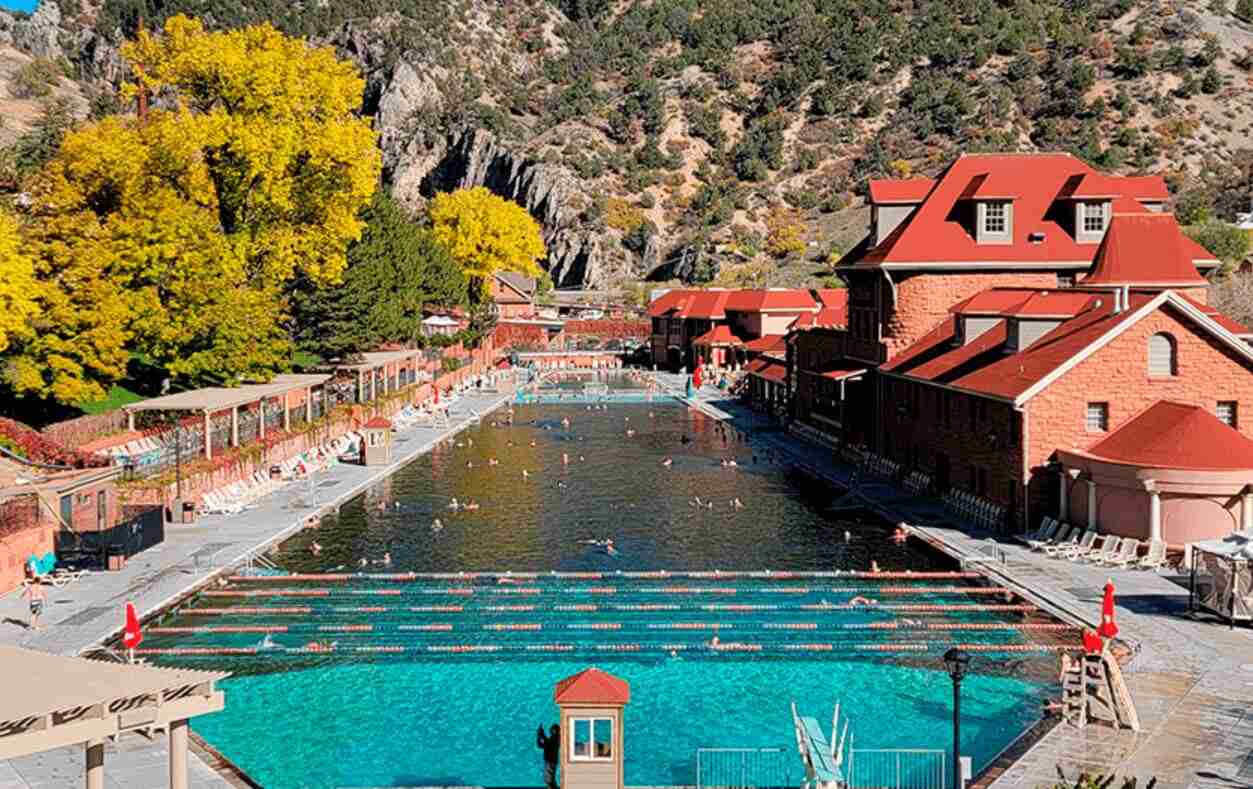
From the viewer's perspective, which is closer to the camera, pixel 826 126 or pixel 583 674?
pixel 583 674

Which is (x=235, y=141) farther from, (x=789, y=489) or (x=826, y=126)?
(x=826, y=126)

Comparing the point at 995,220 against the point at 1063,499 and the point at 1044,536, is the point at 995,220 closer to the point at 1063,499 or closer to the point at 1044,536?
the point at 1063,499

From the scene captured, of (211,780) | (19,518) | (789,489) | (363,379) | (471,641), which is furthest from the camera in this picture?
(363,379)

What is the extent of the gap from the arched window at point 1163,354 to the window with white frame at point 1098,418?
6.01 feet

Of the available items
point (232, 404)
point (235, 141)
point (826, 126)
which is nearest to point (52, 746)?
point (232, 404)

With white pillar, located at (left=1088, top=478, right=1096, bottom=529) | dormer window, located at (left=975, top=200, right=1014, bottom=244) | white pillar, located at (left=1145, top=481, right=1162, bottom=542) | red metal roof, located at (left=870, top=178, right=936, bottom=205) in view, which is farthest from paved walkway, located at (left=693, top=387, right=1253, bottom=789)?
red metal roof, located at (left=870, top=178, right=936, bottom=205)

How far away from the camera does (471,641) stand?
3020cm

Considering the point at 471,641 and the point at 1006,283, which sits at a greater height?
the point at 1006,283

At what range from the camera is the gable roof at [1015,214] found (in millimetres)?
54031

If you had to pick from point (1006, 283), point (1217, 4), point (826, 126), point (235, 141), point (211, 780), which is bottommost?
point (211, 780)

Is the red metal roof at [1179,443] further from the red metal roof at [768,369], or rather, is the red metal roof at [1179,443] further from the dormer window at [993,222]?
the red metal roof at [768,369]

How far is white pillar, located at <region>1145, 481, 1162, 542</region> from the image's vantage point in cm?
3562

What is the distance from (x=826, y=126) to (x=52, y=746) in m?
190

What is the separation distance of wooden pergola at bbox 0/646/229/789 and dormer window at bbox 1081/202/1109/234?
47520mm
